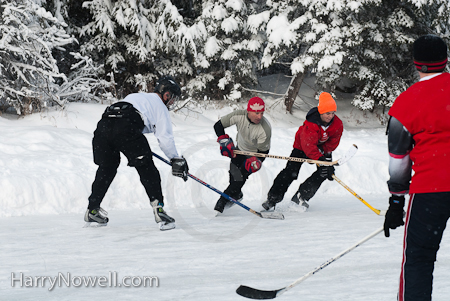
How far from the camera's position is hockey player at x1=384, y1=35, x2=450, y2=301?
1.95 meters

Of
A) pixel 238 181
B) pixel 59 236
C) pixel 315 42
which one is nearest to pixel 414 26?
pixel 315 42

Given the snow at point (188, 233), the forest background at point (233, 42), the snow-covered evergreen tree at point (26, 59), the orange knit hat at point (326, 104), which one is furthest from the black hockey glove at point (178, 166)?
the forest background at point (233, 42)

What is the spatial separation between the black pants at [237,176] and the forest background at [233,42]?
5665mm

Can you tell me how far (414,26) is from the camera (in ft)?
43.3

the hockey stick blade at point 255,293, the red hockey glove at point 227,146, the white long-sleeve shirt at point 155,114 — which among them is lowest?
the red hockey glove at point 227,146

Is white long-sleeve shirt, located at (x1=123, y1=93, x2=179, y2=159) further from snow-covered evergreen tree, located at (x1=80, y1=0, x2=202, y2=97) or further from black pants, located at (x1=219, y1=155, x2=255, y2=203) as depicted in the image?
snow-covered evergreen tree, located at (x1=80, y1=0, x2=202, y2=97)

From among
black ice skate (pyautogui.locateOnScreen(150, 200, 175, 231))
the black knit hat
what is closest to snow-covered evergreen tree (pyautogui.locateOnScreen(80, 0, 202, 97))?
black ice skate (pyautogui.locateOnScreen(150, 200, 175, 231))

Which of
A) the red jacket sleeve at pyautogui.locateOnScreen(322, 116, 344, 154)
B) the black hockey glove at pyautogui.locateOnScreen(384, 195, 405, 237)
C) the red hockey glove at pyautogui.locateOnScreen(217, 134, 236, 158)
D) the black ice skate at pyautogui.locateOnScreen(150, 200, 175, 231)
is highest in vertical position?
the black hockey glove at pyautogui.locateOnScreen(384, 195, 405, 237)

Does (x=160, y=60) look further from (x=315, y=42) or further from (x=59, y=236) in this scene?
(x=59, y=236)

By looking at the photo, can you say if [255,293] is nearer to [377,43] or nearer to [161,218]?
[161,218]

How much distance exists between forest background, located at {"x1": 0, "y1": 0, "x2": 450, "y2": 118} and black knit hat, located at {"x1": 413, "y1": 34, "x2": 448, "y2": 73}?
861 cm

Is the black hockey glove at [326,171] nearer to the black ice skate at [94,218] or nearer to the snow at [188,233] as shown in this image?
the snow at [188,233]

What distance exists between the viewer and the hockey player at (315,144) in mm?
4969

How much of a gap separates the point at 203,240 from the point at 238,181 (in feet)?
4.57
